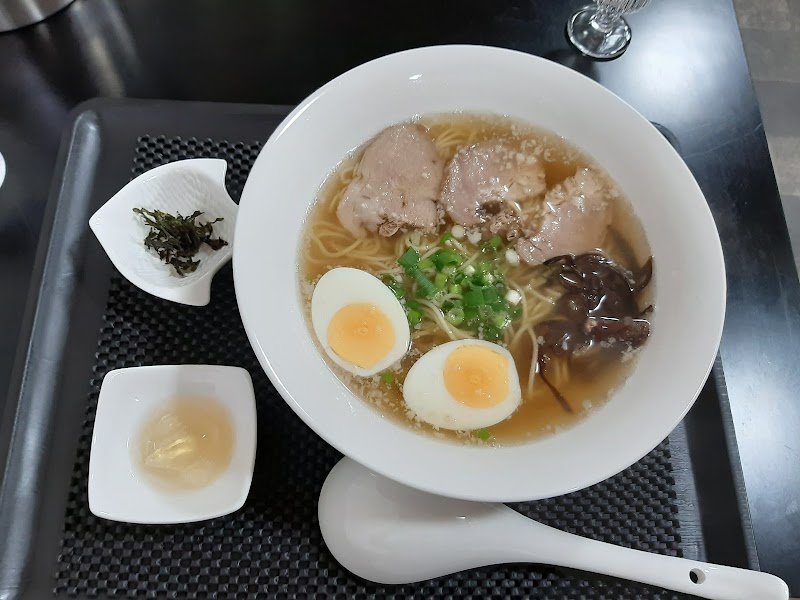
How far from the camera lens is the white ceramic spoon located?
55.2 inches

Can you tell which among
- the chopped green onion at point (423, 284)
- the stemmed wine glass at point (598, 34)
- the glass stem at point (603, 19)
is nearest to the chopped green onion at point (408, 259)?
the chopped green onion at point (423, 284)

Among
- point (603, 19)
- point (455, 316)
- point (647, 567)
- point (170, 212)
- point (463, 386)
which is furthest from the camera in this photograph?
point (603, 19)

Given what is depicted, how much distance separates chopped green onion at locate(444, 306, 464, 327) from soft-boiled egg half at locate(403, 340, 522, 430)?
0.08 meters

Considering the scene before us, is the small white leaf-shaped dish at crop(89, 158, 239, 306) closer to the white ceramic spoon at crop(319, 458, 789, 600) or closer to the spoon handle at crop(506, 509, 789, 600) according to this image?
the white ceramic spoon at crop(319, 458, 789, 600)

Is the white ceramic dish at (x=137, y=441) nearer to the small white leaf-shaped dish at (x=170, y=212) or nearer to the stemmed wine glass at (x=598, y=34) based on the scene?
the small white leaf-shaped dish at (x=170, y=212)

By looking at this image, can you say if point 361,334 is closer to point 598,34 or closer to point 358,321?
point 358,321

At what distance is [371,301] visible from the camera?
1622 mm

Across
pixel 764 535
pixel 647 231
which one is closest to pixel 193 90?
pixel 647 231

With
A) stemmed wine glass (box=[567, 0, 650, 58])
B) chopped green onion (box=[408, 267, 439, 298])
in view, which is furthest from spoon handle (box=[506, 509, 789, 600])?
stemmed wine glass (box=[567, 0, 650, 58])

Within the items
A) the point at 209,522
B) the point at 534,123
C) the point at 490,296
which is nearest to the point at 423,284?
the point at 490,296

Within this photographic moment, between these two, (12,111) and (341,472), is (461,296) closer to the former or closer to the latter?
(341,472)

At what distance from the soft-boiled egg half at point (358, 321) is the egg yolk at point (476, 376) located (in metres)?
0.15

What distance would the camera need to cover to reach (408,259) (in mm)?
1697

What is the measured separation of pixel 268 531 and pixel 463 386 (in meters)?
0.63
